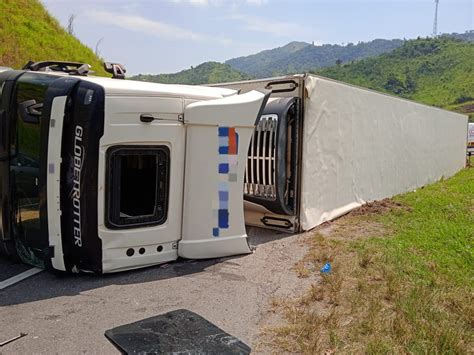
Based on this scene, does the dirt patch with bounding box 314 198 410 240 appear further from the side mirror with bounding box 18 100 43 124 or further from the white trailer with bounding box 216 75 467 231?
the side mirror with bounding box 18 100 43 124

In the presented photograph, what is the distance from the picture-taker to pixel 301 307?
12.4 feet

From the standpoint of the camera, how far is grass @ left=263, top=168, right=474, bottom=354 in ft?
10.3

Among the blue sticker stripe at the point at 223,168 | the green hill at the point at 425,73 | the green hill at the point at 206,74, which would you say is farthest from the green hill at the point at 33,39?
the green hill at the point at 206,74

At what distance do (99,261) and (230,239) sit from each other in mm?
1481

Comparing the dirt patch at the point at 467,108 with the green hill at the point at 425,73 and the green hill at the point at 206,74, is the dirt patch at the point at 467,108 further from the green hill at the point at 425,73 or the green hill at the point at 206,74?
the green hill at the point at 206,74

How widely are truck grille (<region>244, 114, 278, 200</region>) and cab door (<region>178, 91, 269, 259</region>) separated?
1059 mm

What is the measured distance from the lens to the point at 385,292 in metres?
4.04

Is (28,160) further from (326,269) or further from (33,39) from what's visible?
(33,39)

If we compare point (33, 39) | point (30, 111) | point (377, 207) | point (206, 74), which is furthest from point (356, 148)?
point (206, 74)

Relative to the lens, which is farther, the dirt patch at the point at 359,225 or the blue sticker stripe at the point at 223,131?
the dirt patch at the point at 359,225

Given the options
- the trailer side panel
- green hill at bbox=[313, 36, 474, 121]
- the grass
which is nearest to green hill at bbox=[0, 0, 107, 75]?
the trailer side panel

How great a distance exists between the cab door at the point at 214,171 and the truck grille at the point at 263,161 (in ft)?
3.48

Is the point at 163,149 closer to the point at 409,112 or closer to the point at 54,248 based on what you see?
the point at 54,248

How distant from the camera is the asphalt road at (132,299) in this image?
3.17m
